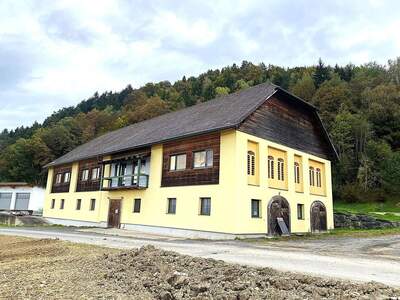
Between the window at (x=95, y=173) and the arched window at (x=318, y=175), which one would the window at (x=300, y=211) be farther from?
the window at (x=95, y=173)

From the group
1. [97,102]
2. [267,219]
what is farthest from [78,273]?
[97,102]

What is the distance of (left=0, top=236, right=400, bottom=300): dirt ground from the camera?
18.9 feet

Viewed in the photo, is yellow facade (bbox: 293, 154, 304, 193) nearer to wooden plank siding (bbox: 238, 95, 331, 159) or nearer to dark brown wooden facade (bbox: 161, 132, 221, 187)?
wooden plank siding (bbox: 238, 95, 331, 159)

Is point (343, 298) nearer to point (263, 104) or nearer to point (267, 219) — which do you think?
point (267, 219)

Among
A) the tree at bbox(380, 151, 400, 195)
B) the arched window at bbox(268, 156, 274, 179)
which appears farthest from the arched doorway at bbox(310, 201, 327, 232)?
the tree at bbox(380, 151, 400, 195)

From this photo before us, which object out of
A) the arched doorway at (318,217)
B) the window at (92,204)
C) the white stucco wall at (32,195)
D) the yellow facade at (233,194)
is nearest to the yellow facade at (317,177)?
the yellow facade at (233,194)

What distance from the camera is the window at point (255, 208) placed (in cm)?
1998

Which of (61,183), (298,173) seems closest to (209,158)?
(298,173)

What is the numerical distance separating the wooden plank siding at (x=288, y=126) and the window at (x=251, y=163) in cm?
123

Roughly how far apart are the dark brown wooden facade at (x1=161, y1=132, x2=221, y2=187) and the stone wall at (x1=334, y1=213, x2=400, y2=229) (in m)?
15.1

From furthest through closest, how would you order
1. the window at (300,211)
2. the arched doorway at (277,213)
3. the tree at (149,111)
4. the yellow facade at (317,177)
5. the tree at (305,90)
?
1. the tree at (149,111)
2. the tree at (305,90)
3. the yellow facade at (317,177)
4. the window at (300,211)
5. the arched doorway at (277,213)

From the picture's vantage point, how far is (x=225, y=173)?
19.5 m

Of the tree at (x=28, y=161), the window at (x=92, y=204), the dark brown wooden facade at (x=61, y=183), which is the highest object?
the tree at (x=28, y=161)

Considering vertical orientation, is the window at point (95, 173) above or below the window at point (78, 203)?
above
